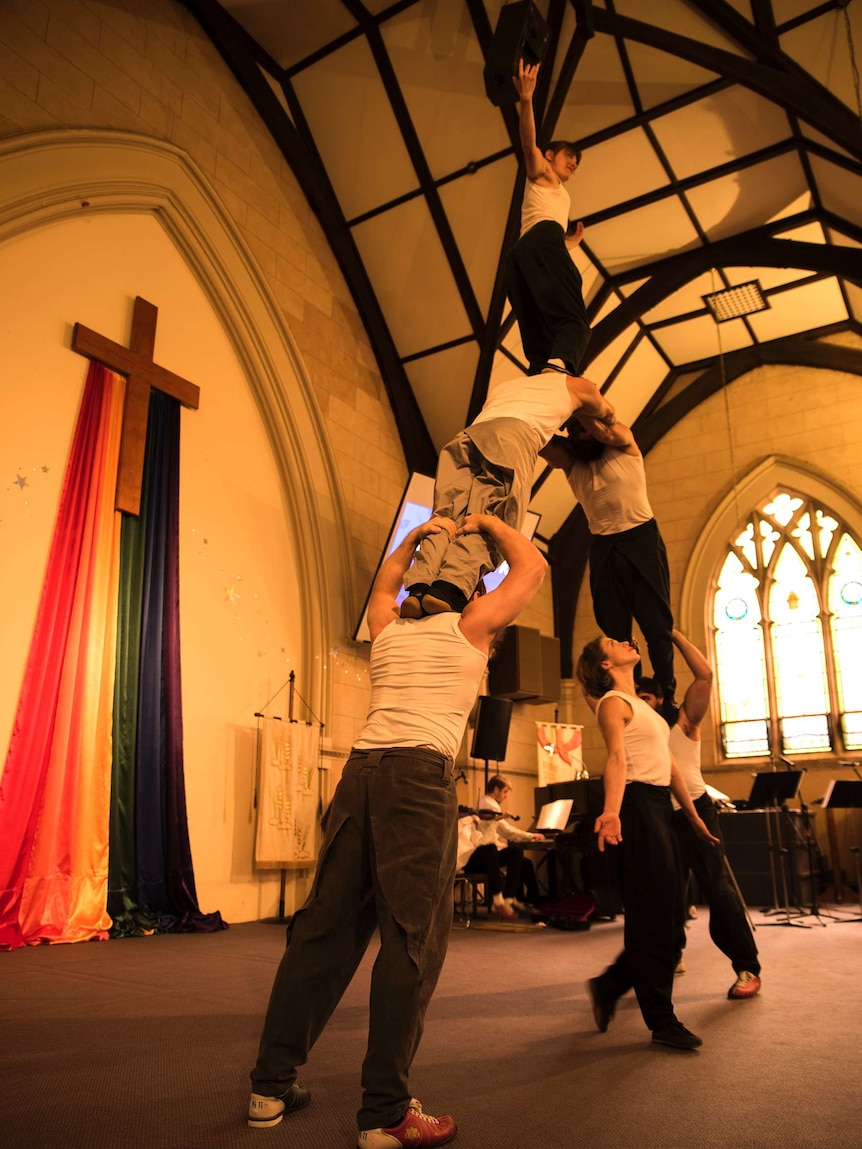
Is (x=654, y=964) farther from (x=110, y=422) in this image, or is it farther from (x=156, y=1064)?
(x=110, y=422)

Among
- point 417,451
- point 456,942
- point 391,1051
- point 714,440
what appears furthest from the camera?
point 714,440

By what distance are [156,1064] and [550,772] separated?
30.5 feet

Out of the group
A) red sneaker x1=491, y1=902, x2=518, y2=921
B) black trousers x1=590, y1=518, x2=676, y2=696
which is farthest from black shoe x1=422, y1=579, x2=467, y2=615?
red sneaker x1=491, y1=902, x2=518, y2=921

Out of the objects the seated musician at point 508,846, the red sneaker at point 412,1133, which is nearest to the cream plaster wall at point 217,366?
the seated musician at point 508,846

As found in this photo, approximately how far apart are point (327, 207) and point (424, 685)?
8394 millimetres

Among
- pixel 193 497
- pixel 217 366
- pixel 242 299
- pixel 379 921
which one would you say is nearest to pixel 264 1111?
pixel 379 921

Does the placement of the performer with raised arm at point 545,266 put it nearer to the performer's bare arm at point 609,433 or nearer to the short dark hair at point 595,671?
the performer's bare arm at point 609,433

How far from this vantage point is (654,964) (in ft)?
9.38

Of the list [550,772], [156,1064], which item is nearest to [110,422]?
[156,1064]

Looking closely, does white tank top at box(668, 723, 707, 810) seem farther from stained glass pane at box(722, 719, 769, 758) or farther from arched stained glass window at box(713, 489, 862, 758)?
stained glass pane at box(722, 719, 769, 758)

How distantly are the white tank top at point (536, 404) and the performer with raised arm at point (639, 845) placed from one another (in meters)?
0.90

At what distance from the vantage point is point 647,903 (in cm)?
292

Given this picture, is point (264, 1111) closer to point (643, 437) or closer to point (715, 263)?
point (715, 263)

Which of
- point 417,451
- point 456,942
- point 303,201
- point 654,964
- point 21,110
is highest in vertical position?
point 303,201
